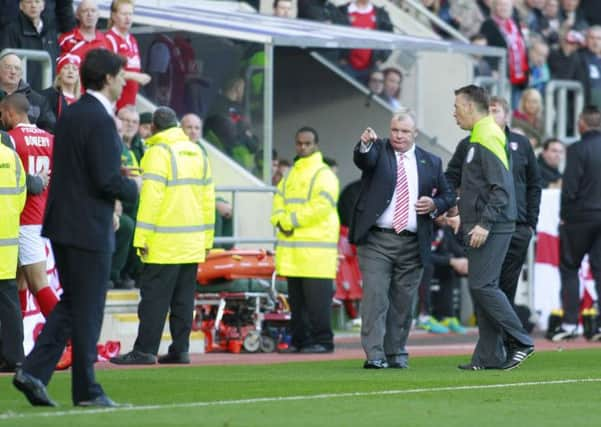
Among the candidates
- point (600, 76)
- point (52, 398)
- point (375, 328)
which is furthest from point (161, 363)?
point (600, 76)

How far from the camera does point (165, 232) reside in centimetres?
1536

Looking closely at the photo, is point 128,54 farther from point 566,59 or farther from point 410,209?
point 566,59

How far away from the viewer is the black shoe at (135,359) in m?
15.2

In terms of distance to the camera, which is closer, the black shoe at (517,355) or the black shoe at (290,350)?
the black shoe at (517,355)

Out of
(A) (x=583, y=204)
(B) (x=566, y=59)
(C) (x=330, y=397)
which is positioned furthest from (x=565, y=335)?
(C) (x=330, y=397)

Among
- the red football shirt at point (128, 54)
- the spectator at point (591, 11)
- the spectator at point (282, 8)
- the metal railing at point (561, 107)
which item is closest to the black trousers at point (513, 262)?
the red football shirt at point (128, 54)

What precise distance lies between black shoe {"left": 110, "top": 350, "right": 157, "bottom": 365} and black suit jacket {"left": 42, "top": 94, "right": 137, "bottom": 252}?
5205mm

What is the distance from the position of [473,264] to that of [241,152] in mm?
7027

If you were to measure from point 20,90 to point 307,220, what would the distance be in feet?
11.5

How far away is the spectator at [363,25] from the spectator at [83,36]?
19.6 ft

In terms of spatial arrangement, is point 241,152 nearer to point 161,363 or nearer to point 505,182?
point 161,363

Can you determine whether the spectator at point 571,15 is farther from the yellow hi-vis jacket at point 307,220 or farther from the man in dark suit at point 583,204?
the yellow hi-vis jacket at point 307,220

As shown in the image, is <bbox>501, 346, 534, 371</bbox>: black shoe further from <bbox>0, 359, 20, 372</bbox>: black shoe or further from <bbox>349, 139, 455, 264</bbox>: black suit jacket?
<bbox>0, 359, 20, 372</bbox>: black shoe

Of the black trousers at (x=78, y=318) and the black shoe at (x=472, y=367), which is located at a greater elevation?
the black trousers at (x=78, y=318)
